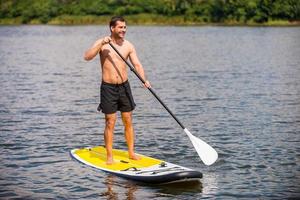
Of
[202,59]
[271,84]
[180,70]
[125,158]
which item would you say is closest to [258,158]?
[125,158]

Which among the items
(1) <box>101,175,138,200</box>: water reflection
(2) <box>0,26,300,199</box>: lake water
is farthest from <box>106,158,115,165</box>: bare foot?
(1) <box>101,175,138,200</box>: water reflection

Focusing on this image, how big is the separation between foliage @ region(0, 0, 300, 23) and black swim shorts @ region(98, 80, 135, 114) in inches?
4508

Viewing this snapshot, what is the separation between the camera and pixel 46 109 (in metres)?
21.7

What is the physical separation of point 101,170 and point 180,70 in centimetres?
2442

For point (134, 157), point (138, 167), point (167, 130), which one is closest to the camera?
point (138, 167)

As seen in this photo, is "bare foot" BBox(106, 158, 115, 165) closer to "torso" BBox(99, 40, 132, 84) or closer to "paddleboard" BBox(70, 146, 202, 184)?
"paddleboard" BBox(70, 146, 202, 184)

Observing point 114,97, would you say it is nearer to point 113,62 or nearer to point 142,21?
point 113,62

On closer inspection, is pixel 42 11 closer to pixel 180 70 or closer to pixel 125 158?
pixel 180 70

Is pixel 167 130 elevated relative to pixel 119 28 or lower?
lower

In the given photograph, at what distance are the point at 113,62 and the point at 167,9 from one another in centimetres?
13013

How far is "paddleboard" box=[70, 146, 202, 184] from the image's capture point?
39.3 ft

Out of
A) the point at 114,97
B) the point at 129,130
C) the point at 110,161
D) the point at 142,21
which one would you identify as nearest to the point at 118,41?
the point at 114,97

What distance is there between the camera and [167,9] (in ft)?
464

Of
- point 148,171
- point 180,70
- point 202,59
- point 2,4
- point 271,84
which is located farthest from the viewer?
point 2,4
